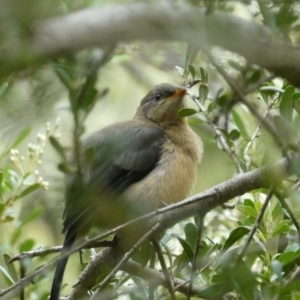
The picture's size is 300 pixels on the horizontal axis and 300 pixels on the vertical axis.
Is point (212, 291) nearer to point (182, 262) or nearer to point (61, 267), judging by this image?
point (182, 262)

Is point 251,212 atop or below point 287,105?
below

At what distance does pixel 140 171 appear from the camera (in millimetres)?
Result: 4809

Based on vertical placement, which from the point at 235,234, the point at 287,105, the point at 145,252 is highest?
the point at 287,105

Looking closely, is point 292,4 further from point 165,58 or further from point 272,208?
point 165,58

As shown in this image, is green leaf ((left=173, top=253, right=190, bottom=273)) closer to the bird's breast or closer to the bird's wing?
the bird's wing

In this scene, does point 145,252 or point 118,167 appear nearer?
point 145,252

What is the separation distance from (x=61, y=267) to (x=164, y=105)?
77.4 inches

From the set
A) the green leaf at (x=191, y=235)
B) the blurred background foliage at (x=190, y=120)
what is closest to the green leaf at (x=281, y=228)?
Answer: the blurred background foliage at (x=190, y=120)

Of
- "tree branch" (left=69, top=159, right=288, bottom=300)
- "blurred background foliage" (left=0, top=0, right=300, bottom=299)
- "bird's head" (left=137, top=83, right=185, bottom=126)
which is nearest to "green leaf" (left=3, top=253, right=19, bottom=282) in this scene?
"blurred background foliage" (left=0, top=0, right=300, bottom=299)

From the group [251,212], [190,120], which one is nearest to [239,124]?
[190,120]

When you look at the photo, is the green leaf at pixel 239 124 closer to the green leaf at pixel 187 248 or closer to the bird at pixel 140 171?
the bird at pixel 140 171

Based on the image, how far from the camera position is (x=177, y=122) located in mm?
5461

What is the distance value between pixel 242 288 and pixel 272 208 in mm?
1606

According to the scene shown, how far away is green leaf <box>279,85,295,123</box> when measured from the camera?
3.03 metres
